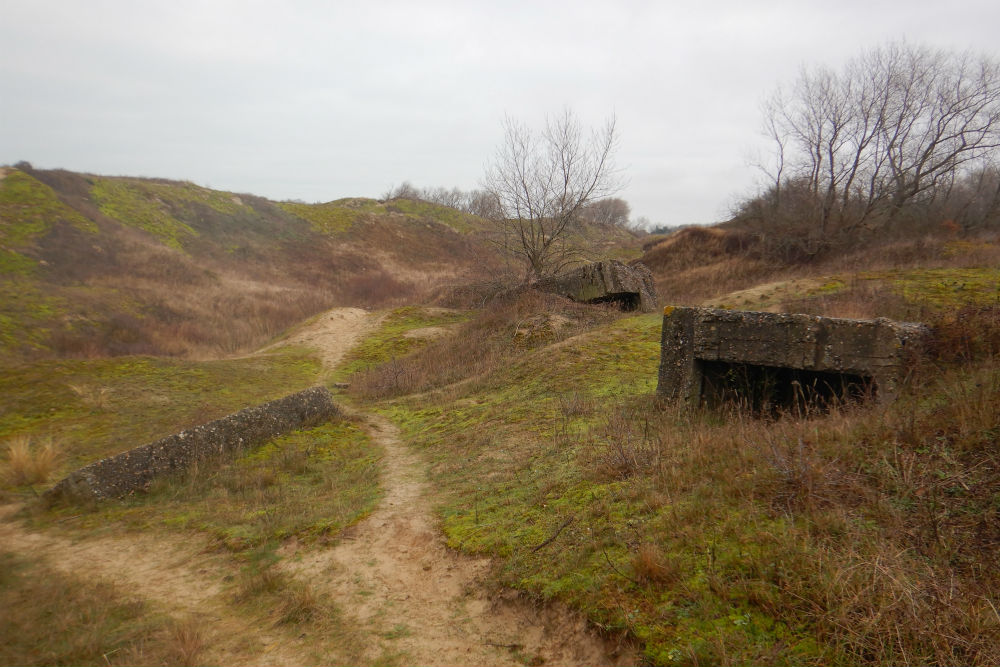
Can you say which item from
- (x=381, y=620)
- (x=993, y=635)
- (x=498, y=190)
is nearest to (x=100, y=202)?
(x=498, y=190)

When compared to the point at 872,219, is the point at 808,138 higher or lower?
higher

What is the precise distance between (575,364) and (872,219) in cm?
2063

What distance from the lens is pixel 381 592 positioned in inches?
160

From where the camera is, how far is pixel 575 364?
1029cm

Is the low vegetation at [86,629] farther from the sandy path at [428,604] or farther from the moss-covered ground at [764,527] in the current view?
the moss-covered ground at [764,527]

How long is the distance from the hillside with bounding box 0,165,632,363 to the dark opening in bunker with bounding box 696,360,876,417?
1539 cm

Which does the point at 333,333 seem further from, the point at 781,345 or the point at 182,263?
the point at 781,345

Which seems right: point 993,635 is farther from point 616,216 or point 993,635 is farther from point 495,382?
point 616,216

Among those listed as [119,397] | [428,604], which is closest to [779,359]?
[428,604]

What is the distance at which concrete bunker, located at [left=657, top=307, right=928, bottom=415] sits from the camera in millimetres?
5461

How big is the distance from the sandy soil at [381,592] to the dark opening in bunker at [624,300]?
38.5 ft

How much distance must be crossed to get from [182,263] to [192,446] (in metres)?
25.3

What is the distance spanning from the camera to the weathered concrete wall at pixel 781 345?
17.9 ft

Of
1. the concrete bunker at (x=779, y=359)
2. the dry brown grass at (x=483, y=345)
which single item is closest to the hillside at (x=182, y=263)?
the dry brown grass at (x=483, y=345)
